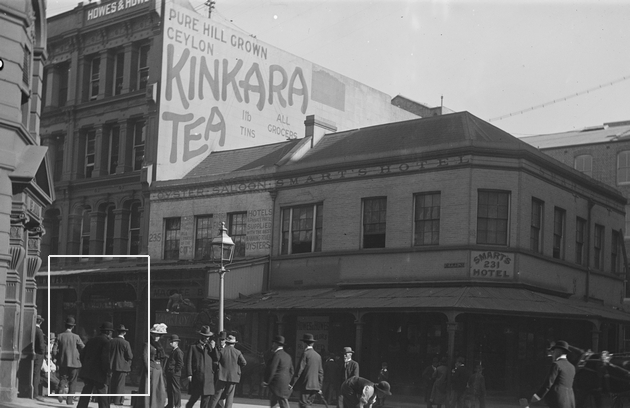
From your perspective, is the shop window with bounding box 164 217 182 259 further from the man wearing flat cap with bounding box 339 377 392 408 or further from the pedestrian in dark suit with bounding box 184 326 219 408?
the man wearing flat cap with bounding box 339 377 392 408

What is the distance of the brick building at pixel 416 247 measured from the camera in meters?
27.9

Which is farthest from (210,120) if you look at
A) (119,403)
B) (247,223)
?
(119,403)

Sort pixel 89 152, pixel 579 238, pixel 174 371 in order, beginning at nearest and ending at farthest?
pixel 174 371 → pixel 579 238 → pixel 89 152

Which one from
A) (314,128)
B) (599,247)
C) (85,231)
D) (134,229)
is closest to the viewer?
(599,247)

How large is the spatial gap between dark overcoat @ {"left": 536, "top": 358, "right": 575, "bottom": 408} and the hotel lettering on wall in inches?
557

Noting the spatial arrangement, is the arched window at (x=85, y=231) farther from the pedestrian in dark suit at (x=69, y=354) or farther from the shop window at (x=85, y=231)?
the pedestrian in dark suit at (x=69, y=354)

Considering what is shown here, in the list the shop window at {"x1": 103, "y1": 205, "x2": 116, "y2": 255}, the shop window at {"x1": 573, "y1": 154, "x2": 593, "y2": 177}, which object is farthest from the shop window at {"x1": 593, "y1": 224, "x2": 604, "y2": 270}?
the shop window at {"x1": 103, "y1": 205, "x2": 116, "y2": 255}

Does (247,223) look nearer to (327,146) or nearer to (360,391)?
(327,146)

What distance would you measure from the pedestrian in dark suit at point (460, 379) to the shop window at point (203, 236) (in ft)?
42.7

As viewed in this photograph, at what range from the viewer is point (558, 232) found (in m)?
31.3

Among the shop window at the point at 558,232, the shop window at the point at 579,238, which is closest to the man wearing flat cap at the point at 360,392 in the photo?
the shop window at the point at 558,232

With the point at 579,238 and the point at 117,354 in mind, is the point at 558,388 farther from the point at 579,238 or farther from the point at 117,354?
the point at 579,238

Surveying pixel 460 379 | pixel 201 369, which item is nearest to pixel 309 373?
pixel 201 369

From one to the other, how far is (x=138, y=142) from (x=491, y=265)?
16744 millimetres
